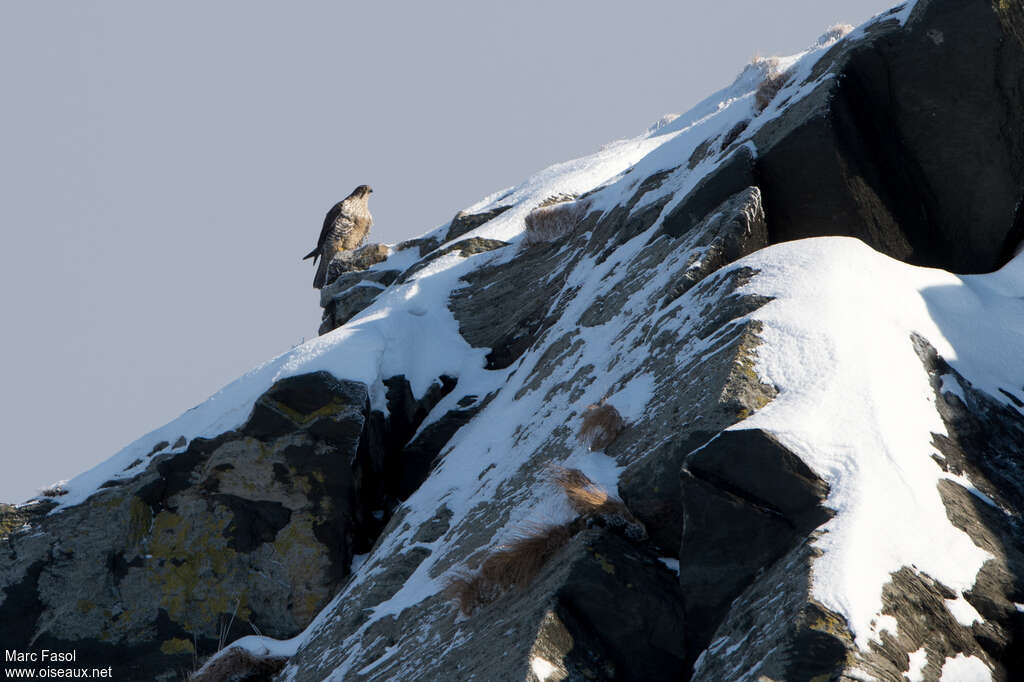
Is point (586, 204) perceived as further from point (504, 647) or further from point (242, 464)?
point (504, 647)

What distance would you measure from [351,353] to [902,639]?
731cm

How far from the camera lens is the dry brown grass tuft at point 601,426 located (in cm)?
636

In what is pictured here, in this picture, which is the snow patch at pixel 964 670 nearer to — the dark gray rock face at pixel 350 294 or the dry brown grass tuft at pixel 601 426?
the dry brown grass tuft at pixel 601 426

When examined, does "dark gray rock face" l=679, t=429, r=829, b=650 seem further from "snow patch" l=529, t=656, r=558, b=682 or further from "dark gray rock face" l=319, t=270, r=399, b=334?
"dark gray rock face" l=319, t=270, r=399, b=334

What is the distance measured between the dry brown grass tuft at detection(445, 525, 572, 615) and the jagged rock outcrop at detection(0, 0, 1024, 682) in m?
0.08

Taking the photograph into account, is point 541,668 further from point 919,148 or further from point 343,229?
point 343,229

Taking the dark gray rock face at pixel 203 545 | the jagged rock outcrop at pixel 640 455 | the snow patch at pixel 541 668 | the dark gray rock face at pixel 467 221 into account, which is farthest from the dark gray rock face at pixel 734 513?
the dark gray rock face at pixel 467 221

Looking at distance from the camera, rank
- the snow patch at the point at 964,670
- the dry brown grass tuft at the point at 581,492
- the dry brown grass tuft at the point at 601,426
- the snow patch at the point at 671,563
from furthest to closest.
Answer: the dry brown grass tuft at the point at 601,426 < the dry brown grass tuft at the point at 581,492 < the snow patch at the point at 671,563 < the snow patch at the point at 964,670

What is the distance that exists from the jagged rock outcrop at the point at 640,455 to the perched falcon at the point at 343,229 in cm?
423

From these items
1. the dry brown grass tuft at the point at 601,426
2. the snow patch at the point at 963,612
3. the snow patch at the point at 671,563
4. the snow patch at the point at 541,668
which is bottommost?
the snow patch at the point at 963,612

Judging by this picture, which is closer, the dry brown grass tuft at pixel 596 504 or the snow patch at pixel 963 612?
the snow patch at pixel 963 612

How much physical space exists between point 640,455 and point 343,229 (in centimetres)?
1207

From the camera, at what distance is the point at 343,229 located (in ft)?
55.7

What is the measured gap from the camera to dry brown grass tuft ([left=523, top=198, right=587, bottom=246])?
13.0 m
